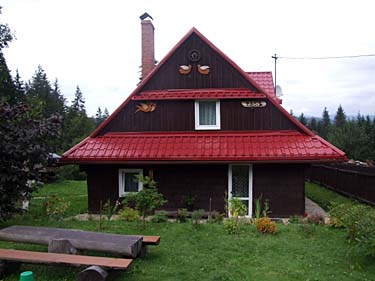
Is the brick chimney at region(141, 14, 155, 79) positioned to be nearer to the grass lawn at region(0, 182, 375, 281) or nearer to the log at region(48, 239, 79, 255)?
the grass lawn at region(0, 182, 375, 281)

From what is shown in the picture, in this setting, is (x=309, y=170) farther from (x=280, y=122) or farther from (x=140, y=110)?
(x=140, y=110)

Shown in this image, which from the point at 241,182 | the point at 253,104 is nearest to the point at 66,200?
the point at 241,182

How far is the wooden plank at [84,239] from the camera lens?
6.09 meters

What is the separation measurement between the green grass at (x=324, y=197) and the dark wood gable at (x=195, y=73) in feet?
18.5

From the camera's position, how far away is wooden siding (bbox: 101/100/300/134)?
45.0ft

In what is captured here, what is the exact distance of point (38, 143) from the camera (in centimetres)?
948

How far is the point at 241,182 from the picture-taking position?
1333cm

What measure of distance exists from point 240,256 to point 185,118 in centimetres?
761

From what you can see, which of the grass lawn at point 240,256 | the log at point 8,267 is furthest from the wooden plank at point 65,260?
the grass lawn at point 240,256

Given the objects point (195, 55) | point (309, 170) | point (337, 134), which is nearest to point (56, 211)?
point (195, 55)

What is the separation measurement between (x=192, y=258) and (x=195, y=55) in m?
9.00

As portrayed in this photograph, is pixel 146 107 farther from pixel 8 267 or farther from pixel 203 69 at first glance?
pixel 8 267

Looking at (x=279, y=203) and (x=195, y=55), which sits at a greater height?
(x=195, y=55)

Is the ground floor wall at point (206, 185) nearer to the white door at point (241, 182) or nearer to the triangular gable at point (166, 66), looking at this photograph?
the white door at point (241, 182)
